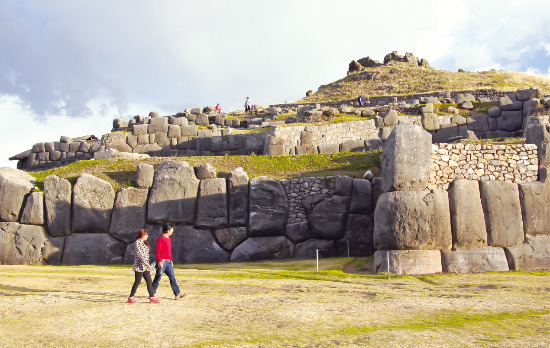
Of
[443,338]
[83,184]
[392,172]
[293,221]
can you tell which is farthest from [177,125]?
[443,338]

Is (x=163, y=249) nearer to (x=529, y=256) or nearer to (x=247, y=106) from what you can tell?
(x=529, y=256)

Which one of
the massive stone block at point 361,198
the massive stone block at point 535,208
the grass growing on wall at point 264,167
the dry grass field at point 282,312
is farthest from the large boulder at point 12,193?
the massive stone block at point 535,208

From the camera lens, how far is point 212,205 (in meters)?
23.2

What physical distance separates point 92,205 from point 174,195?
3593 mm

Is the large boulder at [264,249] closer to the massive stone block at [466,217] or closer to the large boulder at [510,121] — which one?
the massive stone block at [466,217]

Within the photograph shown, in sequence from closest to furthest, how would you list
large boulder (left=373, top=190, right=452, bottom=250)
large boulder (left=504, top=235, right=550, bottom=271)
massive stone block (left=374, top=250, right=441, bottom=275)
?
massive stone block (left=374, top=250, right=441, bottom=275), large boulder (left=373, top=190, right=452, bottom=250), large boulder (left=504, top=235, right=550, bottom=271)

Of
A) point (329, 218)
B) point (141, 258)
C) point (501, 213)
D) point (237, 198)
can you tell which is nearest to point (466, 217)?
point (501, 213)

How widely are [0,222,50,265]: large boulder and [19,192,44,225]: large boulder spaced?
0.26 m

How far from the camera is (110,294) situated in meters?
12.9

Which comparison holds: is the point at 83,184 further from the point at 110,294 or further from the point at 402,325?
the point at 402,325

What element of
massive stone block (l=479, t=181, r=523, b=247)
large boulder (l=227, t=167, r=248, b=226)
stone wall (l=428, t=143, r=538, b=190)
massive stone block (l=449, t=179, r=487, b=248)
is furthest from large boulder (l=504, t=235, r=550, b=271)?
large boulder (l=227, t=167, r=248, b=226)

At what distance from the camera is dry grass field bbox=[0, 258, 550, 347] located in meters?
8.60

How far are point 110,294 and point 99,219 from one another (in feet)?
37.0

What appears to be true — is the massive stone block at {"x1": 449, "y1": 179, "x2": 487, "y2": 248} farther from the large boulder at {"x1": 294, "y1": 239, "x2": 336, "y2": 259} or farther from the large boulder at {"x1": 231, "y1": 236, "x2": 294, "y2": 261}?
the large boulder at {"x1": 231, "y1": 236, "x2": 294, "y2": 261}
